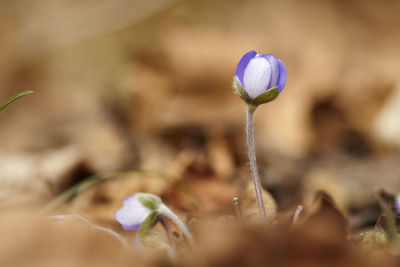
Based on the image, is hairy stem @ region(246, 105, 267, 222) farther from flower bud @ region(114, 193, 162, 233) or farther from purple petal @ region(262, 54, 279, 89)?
flower bud @ region(114, 193, 162, 233)

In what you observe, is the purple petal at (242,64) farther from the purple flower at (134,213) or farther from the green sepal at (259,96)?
the purple flower at (134,213)

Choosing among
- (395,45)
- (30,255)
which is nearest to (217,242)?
(30,255)

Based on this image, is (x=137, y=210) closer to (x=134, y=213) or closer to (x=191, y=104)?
(x=134, y=213)

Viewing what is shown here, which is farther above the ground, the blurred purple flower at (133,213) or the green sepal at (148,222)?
the blurred purple flower at (133,213)

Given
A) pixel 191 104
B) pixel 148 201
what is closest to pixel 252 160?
pixel 148 201

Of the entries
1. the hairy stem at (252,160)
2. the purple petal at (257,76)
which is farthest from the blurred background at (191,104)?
the purple petal at (257,76)

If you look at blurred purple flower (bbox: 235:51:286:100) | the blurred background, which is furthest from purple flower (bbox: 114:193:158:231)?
the blurred background
